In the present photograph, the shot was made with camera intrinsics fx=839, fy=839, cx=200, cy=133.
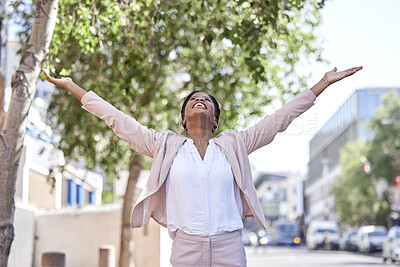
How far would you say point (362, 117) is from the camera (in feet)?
322

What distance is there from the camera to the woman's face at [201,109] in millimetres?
4453

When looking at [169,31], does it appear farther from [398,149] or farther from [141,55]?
[398,149]

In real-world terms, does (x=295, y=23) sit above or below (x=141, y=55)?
above

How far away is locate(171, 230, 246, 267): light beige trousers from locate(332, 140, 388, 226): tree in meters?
50.0

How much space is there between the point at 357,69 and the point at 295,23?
1106cm

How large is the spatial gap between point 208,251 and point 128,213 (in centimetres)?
1403

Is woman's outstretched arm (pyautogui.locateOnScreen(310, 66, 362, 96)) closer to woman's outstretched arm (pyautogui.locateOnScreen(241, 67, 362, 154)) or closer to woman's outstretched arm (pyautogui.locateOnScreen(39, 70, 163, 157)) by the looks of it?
woman's outstretched arm (pyautogui.locateOnScreen(241, 67, 362, 154))

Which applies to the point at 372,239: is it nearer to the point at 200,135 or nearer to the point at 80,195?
the point at 80,195

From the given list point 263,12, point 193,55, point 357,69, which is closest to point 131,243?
point 193,55

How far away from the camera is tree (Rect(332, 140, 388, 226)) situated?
193ft

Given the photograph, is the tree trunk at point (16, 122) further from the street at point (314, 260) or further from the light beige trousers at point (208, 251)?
the street at point (314, 260)

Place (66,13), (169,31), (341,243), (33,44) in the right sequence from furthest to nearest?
(341,243), (169,31), (66,13), (33,44)

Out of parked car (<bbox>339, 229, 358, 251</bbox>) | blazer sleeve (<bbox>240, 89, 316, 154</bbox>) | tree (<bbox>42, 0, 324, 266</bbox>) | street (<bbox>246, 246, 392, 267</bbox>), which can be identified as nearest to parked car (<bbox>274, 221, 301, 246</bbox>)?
parked car (<bbox>339, 229, 358, 251</bbox>)

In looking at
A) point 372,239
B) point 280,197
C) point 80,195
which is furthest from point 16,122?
point 280,197
